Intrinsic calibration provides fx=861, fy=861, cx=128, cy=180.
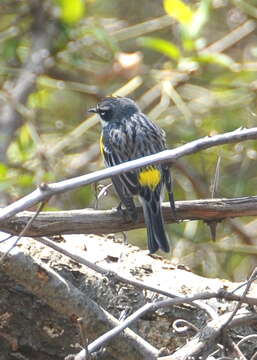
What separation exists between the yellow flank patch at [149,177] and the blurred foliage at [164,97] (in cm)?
A: 150

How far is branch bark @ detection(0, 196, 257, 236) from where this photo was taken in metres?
3.29

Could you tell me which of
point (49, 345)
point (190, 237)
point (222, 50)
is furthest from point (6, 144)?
point (49, 345)

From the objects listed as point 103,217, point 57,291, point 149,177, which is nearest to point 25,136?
point 149,177

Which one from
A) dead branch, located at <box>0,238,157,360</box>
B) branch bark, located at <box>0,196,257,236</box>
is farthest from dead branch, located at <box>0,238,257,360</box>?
branch bark, located at <box>0,196,257,236</box>

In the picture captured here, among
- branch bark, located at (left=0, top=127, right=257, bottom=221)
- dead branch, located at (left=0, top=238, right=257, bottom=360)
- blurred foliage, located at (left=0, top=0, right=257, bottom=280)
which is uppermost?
branch bark, located at (left=0, top=127, right=257, bottom=221)

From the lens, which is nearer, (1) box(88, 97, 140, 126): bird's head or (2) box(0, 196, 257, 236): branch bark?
(2) box(0, 196, 257, 236): branch bark

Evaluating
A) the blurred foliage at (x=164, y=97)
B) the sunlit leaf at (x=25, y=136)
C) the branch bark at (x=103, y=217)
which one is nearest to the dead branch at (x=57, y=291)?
the branch bark at (x=103, y=217)

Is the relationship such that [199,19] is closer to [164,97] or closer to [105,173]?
[164,97]

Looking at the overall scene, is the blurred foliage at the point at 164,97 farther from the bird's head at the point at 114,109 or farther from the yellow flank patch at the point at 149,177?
the yellow flank patch at the point at 149,177

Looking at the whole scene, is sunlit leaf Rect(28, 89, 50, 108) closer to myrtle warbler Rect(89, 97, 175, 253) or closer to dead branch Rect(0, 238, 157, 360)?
myrtle warbler Rect(89, 97, 175, 253)

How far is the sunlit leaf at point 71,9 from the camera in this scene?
6.35 meters

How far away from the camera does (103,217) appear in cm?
353

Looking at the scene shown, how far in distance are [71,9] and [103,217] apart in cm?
323

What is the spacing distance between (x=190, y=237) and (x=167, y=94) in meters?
1.14
